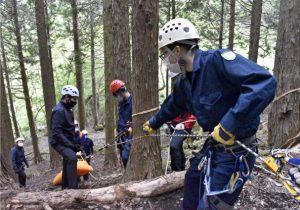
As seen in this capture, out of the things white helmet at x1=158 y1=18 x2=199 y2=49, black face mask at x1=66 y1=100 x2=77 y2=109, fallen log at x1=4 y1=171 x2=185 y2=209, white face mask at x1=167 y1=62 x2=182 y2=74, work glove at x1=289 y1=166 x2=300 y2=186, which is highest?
white helmet at x1=158 y1=18 x2=199 y2=49

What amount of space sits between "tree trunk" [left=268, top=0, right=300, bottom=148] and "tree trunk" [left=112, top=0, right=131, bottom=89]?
4.45 meters

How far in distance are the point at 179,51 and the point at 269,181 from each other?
126 inches

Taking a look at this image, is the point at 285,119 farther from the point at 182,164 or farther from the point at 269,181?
the point at 182,164

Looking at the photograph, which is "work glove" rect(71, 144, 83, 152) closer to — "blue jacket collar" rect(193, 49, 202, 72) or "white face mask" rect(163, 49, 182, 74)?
"white face mask" rect(163, 49, 182, 74)

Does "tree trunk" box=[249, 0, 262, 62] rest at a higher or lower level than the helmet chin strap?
lower

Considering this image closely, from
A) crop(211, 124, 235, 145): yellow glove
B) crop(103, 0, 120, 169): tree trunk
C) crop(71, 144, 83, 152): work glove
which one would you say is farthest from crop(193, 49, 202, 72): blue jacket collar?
crop(103, 0, 120, 169): tree trunk

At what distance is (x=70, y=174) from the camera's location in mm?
7367

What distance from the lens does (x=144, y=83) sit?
213 inches

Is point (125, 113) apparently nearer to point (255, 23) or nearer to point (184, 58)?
point (184, 58)

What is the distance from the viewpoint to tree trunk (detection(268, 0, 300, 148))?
656 cm

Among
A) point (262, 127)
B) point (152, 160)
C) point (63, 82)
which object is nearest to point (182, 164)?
point (152, 160)

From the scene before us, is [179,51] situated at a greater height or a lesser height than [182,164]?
greater

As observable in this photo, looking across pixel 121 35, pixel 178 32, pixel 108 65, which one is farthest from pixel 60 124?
pixel 178 32

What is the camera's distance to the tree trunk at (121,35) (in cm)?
999
